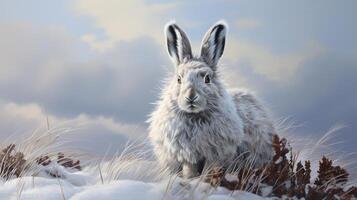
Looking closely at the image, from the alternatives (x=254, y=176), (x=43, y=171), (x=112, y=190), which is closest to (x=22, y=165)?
(x=43, y=171)

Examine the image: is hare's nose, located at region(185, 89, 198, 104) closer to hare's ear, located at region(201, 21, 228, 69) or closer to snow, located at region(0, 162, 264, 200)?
hare's ear, located at region(201, 21, 228, 69)

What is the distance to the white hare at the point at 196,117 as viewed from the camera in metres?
6.02

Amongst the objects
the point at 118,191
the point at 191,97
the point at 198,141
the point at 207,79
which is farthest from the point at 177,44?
the point at 118,191

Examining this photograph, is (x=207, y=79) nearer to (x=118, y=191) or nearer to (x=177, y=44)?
(x=177, y=44)

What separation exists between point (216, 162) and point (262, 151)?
2.48ft

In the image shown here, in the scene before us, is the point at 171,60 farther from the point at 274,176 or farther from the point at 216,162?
the point at 274,176

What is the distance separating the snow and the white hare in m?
0.73

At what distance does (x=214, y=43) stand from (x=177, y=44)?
14.3 inches

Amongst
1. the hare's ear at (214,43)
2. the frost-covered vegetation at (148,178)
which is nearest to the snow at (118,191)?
the frost-covered vegetation at (148,178)

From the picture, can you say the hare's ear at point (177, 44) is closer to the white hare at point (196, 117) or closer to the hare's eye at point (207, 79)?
the white hare at point (196, 117)

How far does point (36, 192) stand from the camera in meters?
4.96

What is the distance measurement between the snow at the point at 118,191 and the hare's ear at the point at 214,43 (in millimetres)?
1435

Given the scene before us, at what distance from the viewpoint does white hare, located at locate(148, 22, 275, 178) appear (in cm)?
602

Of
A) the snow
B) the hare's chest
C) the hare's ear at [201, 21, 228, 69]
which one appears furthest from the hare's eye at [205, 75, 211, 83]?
the snow
